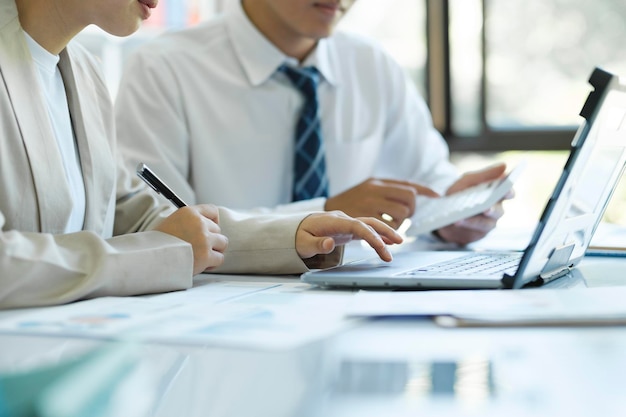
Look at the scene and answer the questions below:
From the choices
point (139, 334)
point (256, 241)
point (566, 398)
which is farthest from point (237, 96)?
point (566, 398)

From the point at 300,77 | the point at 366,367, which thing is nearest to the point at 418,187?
the point at 300,77

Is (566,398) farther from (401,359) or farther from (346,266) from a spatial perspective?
(346,266)

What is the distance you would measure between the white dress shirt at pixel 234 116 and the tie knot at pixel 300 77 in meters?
0.02

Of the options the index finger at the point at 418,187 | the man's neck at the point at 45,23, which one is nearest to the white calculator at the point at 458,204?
the index finger at the point at 418,187

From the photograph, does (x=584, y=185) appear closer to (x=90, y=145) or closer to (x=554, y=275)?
(x=554, y=275)

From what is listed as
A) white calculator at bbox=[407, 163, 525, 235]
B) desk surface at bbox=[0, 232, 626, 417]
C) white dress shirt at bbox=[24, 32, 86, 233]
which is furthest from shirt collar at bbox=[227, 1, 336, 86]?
desk surface at bbox=[0, 232, 626, 417]

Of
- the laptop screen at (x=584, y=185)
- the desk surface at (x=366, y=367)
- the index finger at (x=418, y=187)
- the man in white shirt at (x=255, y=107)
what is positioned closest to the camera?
the desk surface at (x=366, y=367)

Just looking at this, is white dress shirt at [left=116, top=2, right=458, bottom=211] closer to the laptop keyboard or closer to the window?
the laptop keyboard

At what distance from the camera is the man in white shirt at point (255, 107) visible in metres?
1.96

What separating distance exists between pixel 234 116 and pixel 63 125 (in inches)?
31.5

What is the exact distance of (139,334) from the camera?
2.35 ft

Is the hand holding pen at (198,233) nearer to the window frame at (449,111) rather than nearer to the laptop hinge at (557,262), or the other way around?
the laptop hinge at (557,262)

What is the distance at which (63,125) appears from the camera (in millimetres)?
1271

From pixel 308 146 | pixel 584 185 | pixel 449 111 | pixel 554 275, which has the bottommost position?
pixel 449 111
